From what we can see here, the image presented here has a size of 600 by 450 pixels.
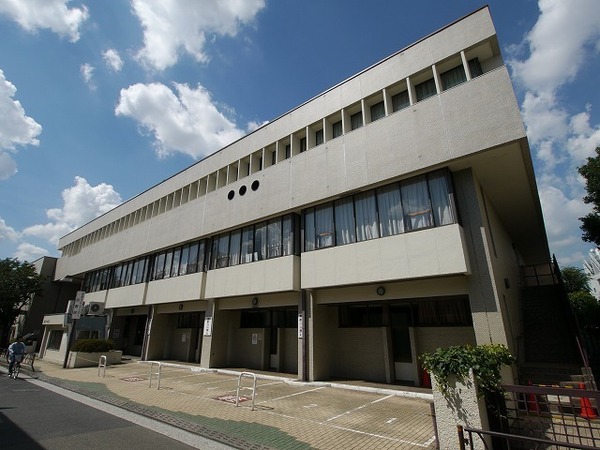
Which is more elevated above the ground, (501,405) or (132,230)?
(132,230)

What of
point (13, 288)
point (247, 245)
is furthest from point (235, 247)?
point (13, 288)

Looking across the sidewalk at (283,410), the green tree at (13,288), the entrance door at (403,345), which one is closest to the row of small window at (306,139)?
the entrance door at (403,345)

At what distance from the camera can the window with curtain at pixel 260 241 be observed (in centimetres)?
1666

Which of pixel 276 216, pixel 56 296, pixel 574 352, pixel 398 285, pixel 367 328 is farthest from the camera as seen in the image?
pixel 56 296

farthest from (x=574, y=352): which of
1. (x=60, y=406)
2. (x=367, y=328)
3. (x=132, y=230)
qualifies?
(x=132, y=230)

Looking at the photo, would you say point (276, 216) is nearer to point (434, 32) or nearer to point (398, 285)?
point (398, 285)

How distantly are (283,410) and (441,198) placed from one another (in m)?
8.68

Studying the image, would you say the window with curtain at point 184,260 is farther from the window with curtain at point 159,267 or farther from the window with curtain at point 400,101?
the window with curtain at point 400,101

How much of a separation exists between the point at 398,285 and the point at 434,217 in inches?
115

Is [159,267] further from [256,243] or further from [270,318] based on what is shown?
[256,243]

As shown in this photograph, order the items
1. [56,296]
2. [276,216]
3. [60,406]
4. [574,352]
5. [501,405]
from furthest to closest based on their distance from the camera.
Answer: [56,296]
[276,216]
[574,352]
[60,406]
[501,405]

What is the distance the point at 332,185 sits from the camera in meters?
14.1

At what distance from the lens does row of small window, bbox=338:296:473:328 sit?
12555 mm

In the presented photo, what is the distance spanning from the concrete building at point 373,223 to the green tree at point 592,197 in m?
4.60
